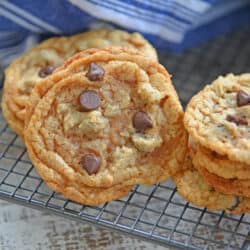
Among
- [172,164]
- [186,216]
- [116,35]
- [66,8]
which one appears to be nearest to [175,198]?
[186,216]

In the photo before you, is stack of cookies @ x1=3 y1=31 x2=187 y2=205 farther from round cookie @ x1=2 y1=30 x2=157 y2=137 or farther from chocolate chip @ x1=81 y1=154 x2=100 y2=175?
round cookie @ x1=2 y1=30 x2=157 y2=137

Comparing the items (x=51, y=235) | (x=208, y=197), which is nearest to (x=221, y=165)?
(x=208, y=197)

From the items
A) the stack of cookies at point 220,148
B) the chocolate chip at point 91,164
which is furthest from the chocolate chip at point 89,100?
the stack of cookies at point 220,148

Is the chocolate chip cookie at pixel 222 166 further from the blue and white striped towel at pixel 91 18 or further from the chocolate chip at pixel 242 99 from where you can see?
the blue and white striped towel at pixel 91 18

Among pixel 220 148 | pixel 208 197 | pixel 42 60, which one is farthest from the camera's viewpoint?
pixel 42 60

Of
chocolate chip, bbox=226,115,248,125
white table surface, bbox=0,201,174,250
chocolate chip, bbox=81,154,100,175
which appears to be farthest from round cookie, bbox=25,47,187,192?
white table surface, bbox=0,201,174,250

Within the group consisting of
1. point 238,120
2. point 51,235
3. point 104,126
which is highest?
point 238,120

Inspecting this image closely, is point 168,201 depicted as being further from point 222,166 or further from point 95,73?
point 95,73
